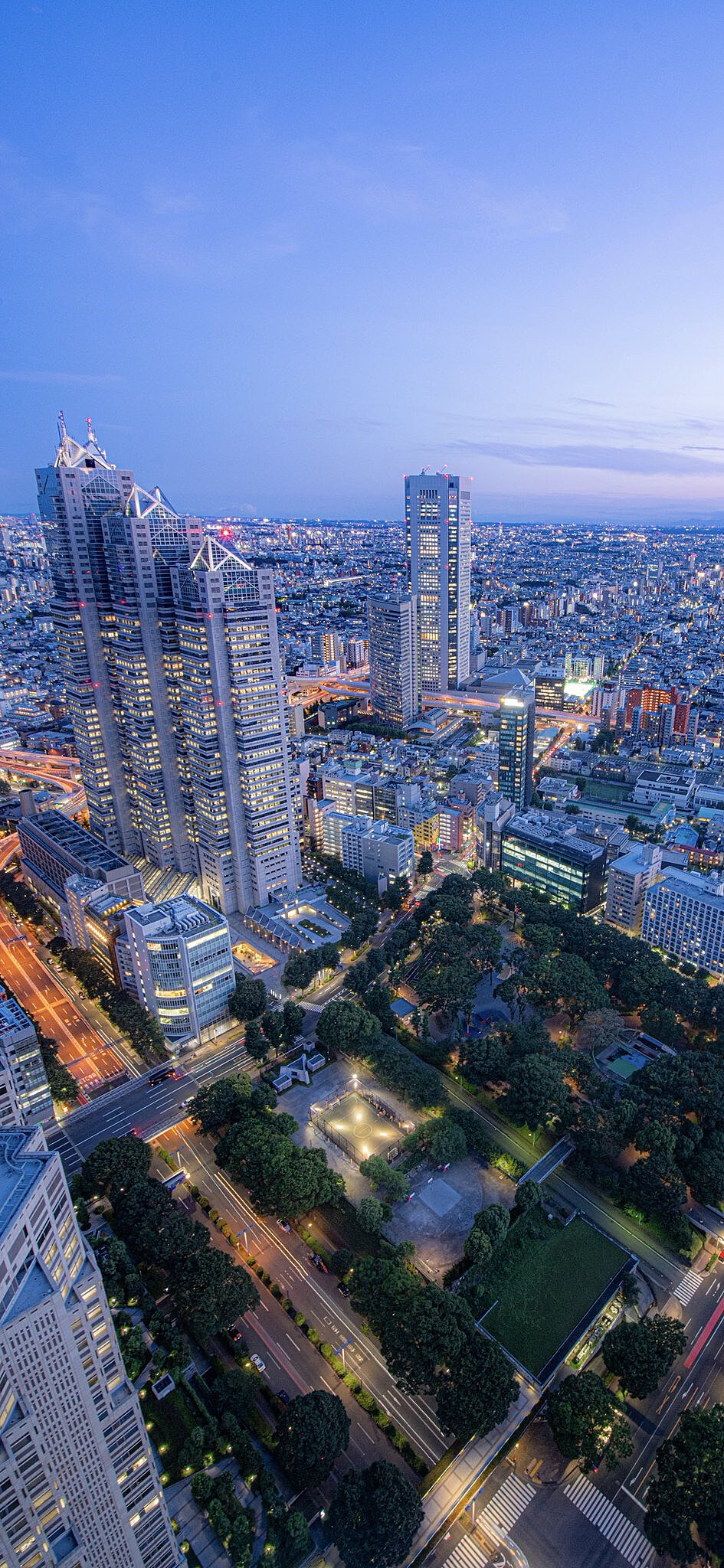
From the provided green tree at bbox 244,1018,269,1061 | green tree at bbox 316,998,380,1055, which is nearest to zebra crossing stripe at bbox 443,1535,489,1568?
green tree at bbox 316,998,380,1055

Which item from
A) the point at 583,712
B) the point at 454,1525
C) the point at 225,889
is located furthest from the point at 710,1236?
the point at 583,712

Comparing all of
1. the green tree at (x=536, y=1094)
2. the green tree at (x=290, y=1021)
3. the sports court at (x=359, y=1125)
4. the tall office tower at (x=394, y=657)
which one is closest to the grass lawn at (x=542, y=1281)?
the green tree at (x=536, y=1094)

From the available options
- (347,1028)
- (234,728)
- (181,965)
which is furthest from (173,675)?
(347,1028)

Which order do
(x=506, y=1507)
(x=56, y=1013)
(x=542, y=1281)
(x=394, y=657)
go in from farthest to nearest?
(x=394, y=657)
(x=56, y=1013)
(x=542, y=1281)
(x=506, y=1507)

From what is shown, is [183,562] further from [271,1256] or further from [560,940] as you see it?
[271,1256]

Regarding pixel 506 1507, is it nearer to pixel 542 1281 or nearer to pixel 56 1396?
pixel 542 1281

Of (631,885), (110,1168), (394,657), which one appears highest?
(394,657)

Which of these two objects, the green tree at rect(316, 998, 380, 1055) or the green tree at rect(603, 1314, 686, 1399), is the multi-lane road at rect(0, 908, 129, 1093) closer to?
the green tree at rect(316, 998, 380, 1055)

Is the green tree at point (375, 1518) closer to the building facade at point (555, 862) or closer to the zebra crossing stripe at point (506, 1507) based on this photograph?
the zebra crossing stripe at point (506, 1507)
